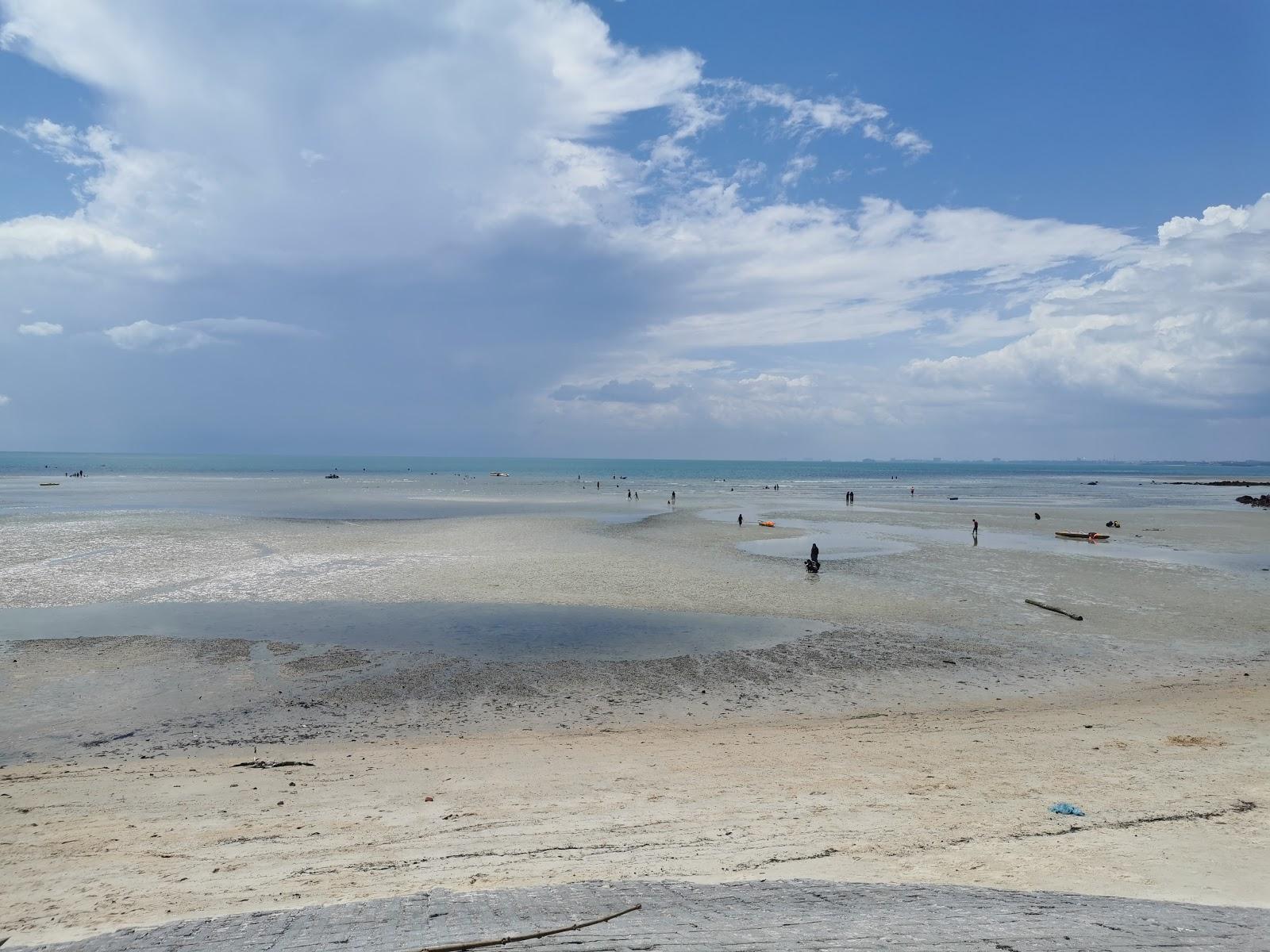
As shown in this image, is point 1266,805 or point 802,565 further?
point 802,565

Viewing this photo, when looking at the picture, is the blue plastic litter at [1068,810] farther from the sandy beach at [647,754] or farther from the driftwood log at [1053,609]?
the driftwood log at [1053,609]

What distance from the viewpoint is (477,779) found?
33.8ft

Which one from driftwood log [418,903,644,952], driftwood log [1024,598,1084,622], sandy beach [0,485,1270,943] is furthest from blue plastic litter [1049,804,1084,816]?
driftwood log [1024,598,1084,622]

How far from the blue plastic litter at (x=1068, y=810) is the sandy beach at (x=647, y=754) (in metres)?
0.19

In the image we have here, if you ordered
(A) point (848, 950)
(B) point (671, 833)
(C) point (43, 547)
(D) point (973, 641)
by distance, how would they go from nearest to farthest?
(A) point (848, 950) < (B) point (671, 833) < (D) point (973, 641) < (C) point (43, 547)

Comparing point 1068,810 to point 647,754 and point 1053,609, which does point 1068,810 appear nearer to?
point 647,754

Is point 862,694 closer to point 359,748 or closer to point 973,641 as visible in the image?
point 973,641

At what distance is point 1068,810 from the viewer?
29.1ft

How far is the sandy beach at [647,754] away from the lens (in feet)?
24.1

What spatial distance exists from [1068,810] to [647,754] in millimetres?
6022

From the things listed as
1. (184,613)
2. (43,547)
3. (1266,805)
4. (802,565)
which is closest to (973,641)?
(1266,805)

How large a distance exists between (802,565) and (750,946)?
28.8 meters

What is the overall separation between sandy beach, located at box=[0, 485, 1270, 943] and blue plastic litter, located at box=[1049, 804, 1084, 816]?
0.61ft

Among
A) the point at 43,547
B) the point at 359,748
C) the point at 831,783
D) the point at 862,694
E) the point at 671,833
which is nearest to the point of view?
the point at 671,833
